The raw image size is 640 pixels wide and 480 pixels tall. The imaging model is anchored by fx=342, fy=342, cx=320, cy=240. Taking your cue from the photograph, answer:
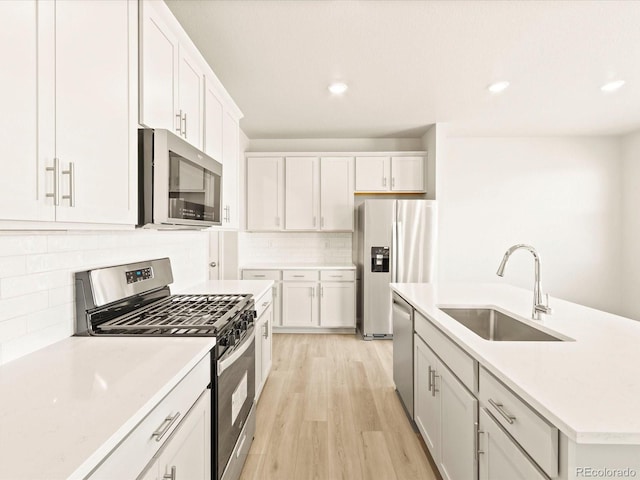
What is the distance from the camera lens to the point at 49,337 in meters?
1.33

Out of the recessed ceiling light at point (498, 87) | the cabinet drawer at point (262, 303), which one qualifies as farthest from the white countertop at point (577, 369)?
the recessed ceiling light at point (498, 87)

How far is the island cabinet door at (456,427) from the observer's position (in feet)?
4.35

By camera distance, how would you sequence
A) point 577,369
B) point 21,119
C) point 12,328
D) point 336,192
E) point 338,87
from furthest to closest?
point 336,192, point 338,87, point 12,328, point 577,369, point 21,119

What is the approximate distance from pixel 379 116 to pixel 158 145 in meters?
3.04

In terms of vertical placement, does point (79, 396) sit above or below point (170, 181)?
below

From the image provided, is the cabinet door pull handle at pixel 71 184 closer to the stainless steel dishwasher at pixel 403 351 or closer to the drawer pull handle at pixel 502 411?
the drawer pull handle at pixel 502 411

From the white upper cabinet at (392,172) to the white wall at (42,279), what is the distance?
11.0ft

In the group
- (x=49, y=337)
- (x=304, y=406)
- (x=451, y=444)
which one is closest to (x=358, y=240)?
(x=304, y=406)

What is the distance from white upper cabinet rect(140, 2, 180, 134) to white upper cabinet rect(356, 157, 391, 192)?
10.2 ft

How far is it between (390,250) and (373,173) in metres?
1.11

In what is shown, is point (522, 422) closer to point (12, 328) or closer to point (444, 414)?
point (444, 414)

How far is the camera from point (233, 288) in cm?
260

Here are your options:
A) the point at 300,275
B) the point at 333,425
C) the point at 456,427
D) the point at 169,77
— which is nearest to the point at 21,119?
the point at 169,77

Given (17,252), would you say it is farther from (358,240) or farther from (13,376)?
(358,240)
